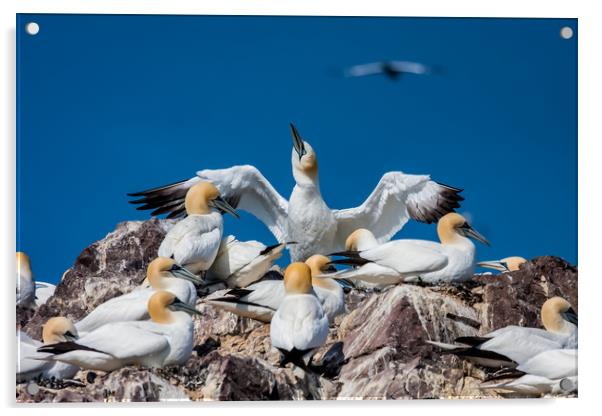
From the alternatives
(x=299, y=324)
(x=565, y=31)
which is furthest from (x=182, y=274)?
(x=565, y=31)

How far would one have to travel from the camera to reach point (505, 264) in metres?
8.12

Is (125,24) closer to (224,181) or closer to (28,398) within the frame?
(224,181)

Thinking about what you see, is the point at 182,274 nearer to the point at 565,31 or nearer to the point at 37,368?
the point at 37,368

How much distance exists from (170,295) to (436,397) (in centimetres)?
147

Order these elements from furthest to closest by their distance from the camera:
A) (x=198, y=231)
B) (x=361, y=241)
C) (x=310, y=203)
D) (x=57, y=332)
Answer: (x=310, y=203)
(x=361, y=241)
(x=198, y=231)
(x=57, y=332)

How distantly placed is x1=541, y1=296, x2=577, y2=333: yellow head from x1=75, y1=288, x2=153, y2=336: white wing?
2141 mm

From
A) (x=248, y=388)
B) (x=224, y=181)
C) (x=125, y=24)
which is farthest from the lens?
(x=224, y=181)

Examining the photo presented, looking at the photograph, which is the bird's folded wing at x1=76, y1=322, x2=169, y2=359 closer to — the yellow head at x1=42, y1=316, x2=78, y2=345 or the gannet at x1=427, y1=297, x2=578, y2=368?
the yellow head at x1=42, y1=316, x2=78, y2=345

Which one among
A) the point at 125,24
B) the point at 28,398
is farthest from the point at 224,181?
the point at 28,398

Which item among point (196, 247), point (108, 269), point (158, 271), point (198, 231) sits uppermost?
point (198, 231)

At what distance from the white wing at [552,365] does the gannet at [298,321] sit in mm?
1080

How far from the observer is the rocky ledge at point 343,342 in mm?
7035

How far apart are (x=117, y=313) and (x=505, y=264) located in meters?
2.28

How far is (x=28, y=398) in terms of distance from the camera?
706cm
